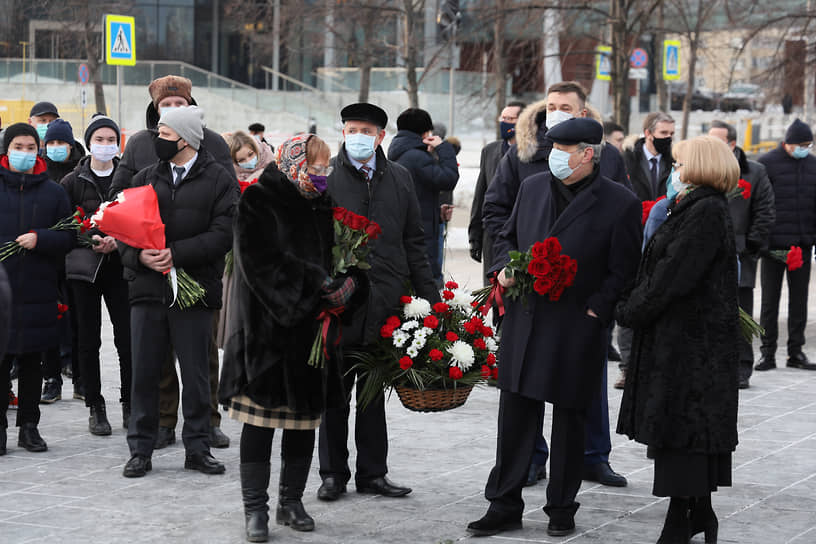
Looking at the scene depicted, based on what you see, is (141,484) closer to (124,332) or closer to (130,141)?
(124,332)

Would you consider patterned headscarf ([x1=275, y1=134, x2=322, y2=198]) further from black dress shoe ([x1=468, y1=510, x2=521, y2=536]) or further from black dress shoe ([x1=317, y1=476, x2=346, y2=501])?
black dress shoe ([x1=468, y1=510, x2=521, y2=536])

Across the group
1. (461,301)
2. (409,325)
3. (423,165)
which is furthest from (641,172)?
(409,325)

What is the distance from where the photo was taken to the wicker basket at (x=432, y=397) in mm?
6451

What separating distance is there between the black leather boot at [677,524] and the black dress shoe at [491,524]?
2.55ft

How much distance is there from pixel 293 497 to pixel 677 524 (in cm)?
192

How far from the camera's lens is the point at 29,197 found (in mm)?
8234

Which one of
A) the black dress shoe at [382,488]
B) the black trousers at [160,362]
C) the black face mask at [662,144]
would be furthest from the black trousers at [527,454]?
the black face mask at [662,144]

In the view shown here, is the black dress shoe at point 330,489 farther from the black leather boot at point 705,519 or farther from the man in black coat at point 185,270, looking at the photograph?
the black leather boot at point 705,519

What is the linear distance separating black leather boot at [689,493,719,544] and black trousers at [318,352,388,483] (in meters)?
1.83

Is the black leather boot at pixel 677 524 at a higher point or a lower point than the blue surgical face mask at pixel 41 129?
lower

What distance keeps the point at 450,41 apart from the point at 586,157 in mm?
18153

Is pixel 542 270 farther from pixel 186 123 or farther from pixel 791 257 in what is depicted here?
pixel 791 257

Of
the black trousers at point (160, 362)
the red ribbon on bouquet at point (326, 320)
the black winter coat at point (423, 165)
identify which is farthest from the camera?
the black winter coat at point (423, 165)

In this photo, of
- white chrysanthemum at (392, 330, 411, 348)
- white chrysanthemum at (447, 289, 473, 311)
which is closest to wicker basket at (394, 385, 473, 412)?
white chrysanthemum at (392, 330, 411, 348)
